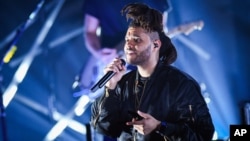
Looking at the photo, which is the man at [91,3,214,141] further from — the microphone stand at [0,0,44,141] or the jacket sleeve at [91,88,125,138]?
the microphone stand at [0,0,44,141]

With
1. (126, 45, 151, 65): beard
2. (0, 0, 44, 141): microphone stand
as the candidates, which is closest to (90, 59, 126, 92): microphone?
(126, 45, 151, 65): beard

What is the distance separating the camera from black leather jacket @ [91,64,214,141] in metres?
2.02

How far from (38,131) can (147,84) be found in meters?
0.93

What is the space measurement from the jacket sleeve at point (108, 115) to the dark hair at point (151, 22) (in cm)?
33

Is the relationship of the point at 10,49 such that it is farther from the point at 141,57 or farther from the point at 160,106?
the point at 160,106

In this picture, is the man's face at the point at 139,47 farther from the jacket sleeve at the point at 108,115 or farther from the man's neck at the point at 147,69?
the jacket sleeve at the point at 108,115

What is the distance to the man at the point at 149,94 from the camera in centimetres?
204

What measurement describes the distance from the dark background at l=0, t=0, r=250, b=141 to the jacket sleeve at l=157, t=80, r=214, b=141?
60cm

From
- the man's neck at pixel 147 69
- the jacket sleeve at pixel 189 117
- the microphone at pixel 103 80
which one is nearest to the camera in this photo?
the microphone at pixel 103 80

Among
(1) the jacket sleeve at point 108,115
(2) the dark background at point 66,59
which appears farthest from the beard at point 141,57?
(2) the dark background at point 66,59

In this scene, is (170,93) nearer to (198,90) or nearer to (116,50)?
(198,90)

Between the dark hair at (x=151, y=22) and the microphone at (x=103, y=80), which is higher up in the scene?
the dark hair at (x=151, y=22)

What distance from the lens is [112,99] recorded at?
2062 millimetres

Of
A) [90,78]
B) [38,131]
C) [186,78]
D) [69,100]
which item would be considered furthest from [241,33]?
[38,131]
